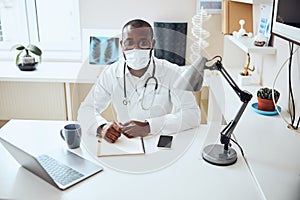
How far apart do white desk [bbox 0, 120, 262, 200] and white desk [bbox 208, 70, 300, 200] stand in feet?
0.14

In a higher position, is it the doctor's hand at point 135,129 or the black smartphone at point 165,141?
the doctor's hand at point 135,129

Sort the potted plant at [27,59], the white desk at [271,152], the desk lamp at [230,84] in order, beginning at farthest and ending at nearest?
the potted plant at [27,59], the desk lamp at [230,84], the white desk at [271,152]

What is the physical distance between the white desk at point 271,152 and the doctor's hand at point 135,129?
388mm

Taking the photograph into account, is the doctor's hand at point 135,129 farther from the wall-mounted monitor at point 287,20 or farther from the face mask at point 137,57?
the wall-mounted monitor at point 287,20

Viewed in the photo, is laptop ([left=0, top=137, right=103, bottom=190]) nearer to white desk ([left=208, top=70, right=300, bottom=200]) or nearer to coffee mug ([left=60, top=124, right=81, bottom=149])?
coffee mug ([left=60, top=124, right=81, bottom=149])

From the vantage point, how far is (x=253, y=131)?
144 centimetres

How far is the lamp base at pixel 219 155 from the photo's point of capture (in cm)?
122

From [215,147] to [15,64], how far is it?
2163mm

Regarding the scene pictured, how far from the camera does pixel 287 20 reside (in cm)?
130

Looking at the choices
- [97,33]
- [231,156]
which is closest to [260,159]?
[231,156]

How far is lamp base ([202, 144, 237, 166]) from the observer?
1224 mm

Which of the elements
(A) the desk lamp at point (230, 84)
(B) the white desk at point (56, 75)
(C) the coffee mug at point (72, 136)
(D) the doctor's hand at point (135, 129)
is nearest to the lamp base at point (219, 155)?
(A) the desk lamp at point (230, 84)

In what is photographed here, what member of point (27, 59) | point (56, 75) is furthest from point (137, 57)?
point (27, 59)

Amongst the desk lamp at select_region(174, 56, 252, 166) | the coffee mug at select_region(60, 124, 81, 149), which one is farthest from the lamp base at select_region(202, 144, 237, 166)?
the coffee mug at select_region(60, 124, 81, 149)
